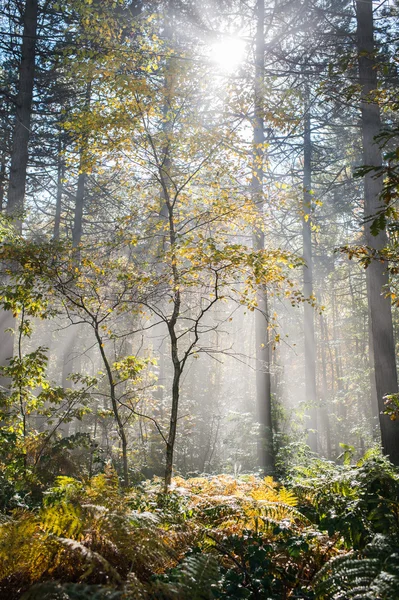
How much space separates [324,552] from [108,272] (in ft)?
14.5

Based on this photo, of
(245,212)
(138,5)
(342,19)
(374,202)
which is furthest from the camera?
(138,5)

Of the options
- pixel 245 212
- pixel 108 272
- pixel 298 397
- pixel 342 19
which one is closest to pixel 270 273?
pixel 245 212

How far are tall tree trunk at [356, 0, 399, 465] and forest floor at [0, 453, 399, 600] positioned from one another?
493 cm

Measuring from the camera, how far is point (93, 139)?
19.4 feet

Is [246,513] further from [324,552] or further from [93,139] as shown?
[93,139]

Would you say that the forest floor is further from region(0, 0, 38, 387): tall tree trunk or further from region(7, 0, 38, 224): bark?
region(7, 0, 38, 224): bark

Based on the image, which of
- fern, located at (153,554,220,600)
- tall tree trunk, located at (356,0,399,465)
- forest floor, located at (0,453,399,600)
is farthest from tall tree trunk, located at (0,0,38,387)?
fern, located at (153,554,220,600)

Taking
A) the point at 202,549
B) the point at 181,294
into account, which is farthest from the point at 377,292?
the point at 202,549

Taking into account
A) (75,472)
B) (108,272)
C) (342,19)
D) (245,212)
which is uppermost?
(342,19)

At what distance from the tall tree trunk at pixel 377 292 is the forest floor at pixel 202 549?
16.2 ft

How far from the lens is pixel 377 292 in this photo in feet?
28.1

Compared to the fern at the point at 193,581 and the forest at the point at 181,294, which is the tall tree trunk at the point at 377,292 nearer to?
the forest at the point at 181,294

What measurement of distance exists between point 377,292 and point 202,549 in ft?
22.5

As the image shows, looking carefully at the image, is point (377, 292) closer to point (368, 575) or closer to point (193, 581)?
point (368, 575)
